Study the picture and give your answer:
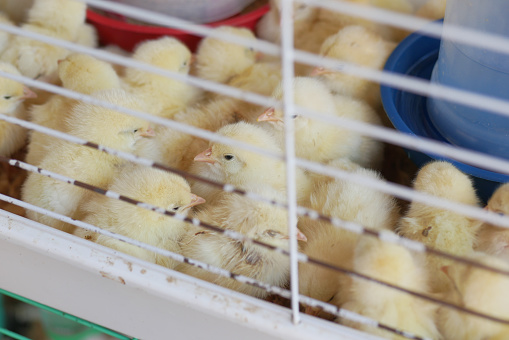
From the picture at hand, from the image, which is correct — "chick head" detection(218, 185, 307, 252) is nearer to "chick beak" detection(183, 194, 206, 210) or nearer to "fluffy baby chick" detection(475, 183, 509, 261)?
"chick beak" detection(183, 194, 206, 210)

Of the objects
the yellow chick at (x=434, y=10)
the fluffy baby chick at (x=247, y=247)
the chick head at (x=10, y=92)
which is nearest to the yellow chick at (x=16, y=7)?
the chick head at (x=10, y=92)

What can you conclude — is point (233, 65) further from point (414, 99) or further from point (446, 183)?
point (446, 183)

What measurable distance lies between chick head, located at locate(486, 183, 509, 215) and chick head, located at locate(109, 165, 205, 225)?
0.53m

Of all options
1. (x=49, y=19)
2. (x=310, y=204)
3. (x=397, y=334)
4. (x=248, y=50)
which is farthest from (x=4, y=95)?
(x=397, y=334)

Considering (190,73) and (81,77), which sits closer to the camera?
(81,77)

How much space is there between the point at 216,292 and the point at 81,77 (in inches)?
26.6

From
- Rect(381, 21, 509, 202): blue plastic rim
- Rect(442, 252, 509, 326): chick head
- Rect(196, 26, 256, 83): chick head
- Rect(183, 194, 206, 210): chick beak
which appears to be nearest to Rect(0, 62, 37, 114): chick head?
Rect(196, 26, 256, 83): chick head

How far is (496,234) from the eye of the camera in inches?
37.6

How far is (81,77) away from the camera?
1301 mm

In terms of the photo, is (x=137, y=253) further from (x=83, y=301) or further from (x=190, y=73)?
(x=190, y=73)

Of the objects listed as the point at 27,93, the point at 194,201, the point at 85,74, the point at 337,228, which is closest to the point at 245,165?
the point at 194,201

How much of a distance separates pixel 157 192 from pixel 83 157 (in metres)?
0.22

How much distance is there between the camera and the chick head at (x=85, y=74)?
1.30 m

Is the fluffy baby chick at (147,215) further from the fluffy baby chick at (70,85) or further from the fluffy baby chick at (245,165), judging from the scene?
the fluffy baby chick at (70,85)
